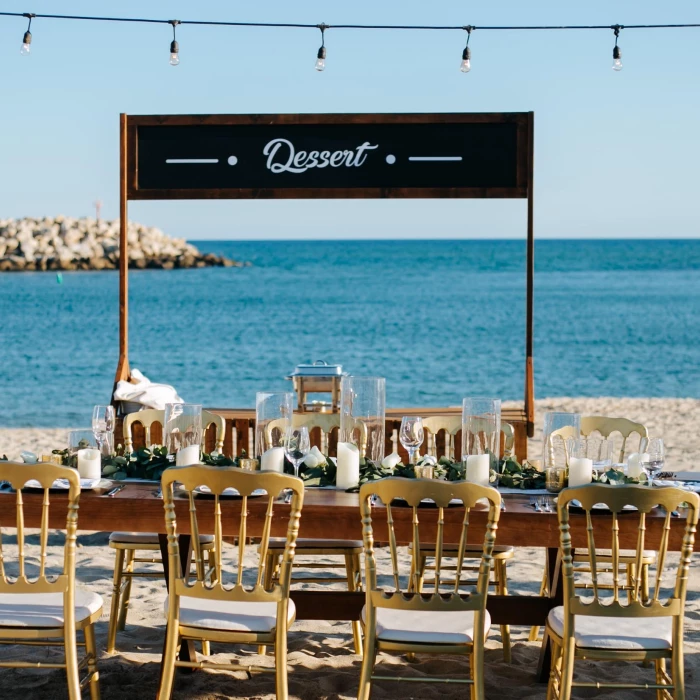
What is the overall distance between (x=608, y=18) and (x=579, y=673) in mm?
19505

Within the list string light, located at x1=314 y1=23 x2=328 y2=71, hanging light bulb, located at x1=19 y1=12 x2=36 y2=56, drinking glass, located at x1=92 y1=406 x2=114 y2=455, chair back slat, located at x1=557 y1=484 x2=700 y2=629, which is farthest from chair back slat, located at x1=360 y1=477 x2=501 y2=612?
hanging light bulb, located at x1=19 y1=12 x2=36 y2=56

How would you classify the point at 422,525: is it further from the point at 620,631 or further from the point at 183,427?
the point at 183,427

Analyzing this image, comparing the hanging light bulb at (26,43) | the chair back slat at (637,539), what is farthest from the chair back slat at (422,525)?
the hanging light bulb at (26,43)

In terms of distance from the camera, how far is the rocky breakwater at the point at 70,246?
2062 inches

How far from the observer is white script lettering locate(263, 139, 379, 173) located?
6.00 metres

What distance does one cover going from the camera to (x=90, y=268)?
171ft

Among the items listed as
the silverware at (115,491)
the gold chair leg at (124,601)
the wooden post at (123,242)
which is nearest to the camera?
the silverware at (115,491)

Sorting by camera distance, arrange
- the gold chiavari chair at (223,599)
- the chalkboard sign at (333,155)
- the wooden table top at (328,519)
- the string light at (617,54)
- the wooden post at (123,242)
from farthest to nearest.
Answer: the wooden post at (123,242) → the chalkboard sign at (333,155) → the string light at (617,54) → the wooden table top at (328,519) → the gold chiavari chair at (223,599)

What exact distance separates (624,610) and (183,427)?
5.58 feet

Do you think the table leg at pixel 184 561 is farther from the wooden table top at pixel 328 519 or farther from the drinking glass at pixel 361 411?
the drinking glass at pixel 361 411

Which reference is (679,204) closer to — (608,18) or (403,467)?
(608,18)

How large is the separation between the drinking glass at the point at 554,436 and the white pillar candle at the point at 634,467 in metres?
0.24

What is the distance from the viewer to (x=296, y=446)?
3947 millimetres

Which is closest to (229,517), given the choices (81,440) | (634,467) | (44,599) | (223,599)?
(223,599)
